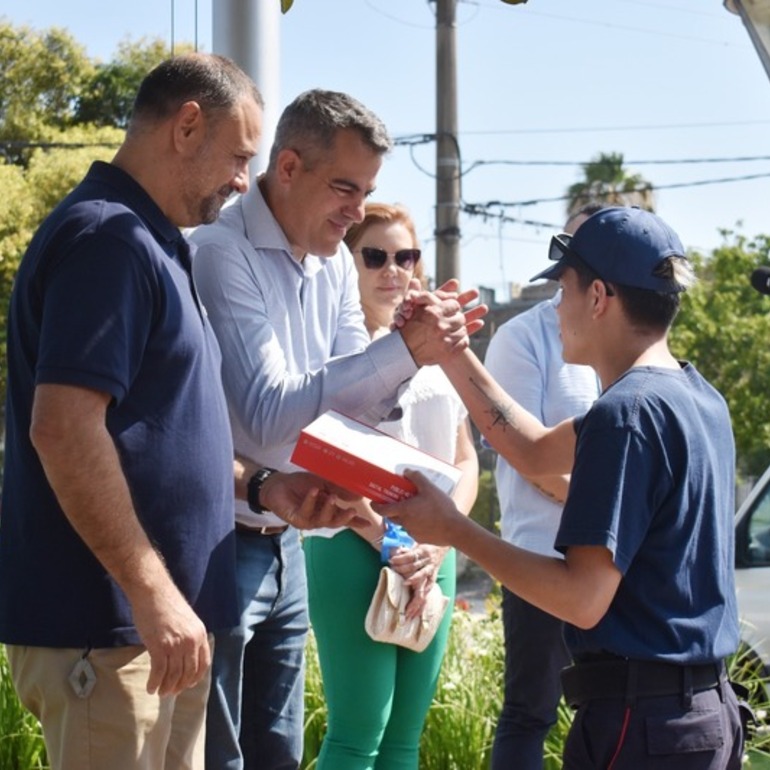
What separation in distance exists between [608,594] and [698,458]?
0.35 m

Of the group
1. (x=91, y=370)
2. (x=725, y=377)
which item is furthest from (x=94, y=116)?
(x=91, y=370)

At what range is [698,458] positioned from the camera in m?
2.88

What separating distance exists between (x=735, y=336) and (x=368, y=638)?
78.6ft

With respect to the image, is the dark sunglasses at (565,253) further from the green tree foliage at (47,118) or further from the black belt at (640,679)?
the green tree foliage at (47,118)

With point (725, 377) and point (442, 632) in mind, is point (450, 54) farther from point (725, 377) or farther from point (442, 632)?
point (442, 632)

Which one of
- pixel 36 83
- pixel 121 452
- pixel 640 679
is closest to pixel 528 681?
pixel 640 679

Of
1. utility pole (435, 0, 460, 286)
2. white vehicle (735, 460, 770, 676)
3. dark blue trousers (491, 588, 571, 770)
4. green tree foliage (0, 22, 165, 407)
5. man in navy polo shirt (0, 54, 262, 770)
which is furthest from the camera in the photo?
utility pole (435, 0, 460, 286)

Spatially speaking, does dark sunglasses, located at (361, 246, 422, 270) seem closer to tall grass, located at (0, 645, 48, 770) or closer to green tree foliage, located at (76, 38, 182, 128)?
tall grass, located at (0, 645, 48, 770)

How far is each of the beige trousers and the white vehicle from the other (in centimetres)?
561

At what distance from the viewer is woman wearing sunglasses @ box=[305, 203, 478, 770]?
13.6 feet

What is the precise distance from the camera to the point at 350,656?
13.6 feet

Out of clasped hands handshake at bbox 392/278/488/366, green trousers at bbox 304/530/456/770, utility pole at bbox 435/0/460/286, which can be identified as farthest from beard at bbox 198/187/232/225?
utility pole at bbox 435/0/460/286

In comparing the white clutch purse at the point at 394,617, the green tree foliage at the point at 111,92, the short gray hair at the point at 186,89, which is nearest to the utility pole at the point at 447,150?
the green tree foliage at the point at 111,92

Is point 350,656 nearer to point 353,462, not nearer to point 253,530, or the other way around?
point 253,530
